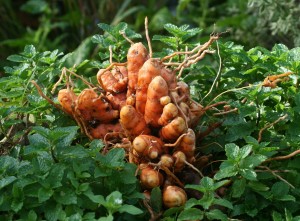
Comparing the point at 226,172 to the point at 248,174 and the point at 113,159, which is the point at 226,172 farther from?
the point at 113,159

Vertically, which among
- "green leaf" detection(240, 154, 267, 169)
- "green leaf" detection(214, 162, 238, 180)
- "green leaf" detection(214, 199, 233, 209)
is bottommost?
"green leaf" detection(214, 199, 233, 209)

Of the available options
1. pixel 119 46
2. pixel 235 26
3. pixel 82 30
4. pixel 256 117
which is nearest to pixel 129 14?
pixel 82 30

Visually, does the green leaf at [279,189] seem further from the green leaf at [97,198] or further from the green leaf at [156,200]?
the green leaf at [97,198]

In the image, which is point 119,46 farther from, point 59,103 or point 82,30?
point 82,30

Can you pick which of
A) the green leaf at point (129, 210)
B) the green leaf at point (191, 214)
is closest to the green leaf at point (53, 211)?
the green leaf at point (129, 210)

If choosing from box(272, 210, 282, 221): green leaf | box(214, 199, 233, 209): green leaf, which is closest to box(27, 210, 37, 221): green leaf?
box(214, 199, 233, 209): green leaf

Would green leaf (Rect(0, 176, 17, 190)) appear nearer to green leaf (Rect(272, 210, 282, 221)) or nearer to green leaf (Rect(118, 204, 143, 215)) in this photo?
green leaf (Rect(118, 204, 143, 215))
